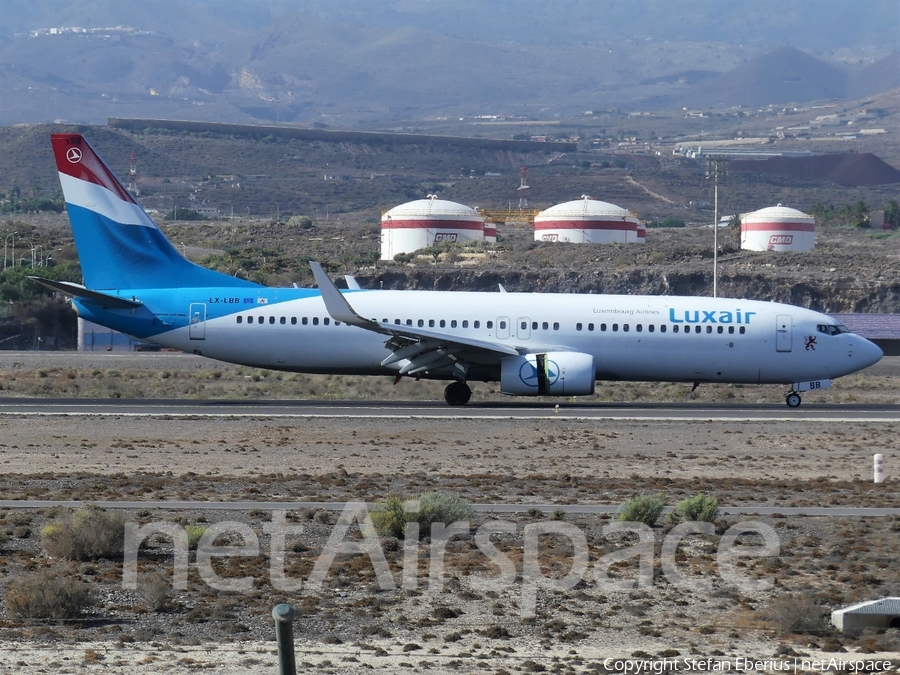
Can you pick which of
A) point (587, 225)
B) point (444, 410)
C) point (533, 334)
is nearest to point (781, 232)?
point (587, 225)

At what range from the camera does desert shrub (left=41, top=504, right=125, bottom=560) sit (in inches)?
655

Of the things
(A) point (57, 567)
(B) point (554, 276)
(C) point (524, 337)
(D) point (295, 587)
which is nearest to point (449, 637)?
(D) point (295, 587)

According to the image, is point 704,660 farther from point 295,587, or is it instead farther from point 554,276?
point 554,276

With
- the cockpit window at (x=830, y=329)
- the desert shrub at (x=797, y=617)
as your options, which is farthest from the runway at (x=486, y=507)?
the cockpit window at (x=830, y=329)

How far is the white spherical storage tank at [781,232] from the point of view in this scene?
108 meters


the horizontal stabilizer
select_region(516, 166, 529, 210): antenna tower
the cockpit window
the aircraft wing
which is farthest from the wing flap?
select_region(516, 166, 529, 210): antenna tower

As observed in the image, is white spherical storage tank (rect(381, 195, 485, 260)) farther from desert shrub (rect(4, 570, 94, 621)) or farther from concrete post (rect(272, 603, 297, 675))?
concrete post (rect(272, 603, 297, 675))

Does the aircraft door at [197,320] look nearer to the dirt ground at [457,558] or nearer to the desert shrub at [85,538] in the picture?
the dirt ground at [457,558]

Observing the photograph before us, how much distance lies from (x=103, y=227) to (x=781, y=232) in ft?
261

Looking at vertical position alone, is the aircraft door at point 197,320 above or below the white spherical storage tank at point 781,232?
below

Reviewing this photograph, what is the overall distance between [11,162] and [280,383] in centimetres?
16789

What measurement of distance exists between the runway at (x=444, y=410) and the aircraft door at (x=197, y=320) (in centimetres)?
199

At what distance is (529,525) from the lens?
62.3ft

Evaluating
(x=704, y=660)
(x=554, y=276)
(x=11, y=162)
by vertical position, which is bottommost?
(x=704, y=660)
